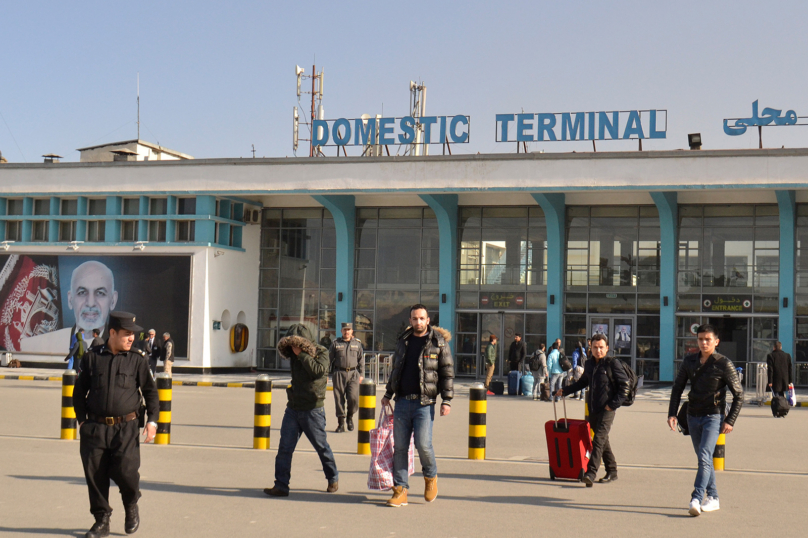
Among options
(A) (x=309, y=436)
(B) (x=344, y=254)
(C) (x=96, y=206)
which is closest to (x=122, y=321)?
(A) (x=309, y=436)

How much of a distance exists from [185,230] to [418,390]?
24365 mm

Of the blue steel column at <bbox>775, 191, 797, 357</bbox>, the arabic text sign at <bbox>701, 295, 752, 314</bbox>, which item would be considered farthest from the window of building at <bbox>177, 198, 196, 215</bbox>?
the blue steel column at <bbox>775, 191, 797, 357</bbox>

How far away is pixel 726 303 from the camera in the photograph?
2886cm

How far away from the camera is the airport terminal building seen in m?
28.2

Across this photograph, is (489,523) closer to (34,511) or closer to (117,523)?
(117,523)

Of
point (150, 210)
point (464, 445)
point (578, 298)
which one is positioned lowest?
point (464, 445)

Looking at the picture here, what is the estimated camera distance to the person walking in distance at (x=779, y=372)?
20.5m

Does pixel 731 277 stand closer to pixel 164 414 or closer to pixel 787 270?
pixel 787 270

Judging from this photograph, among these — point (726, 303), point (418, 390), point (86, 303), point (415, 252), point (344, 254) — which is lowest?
point (418, 390)

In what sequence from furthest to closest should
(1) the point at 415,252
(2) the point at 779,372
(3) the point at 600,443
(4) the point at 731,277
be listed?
(1) the point at 415,252 → (4) the point at 731,277 → (2) the point at 779,372 → (3) the point at 600,443

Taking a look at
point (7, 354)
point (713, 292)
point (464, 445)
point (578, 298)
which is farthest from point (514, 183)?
point (7, 354)

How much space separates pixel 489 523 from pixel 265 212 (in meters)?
26.6

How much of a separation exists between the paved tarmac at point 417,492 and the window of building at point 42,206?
1984cm

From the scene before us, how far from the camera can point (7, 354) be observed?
31469 millimetres
